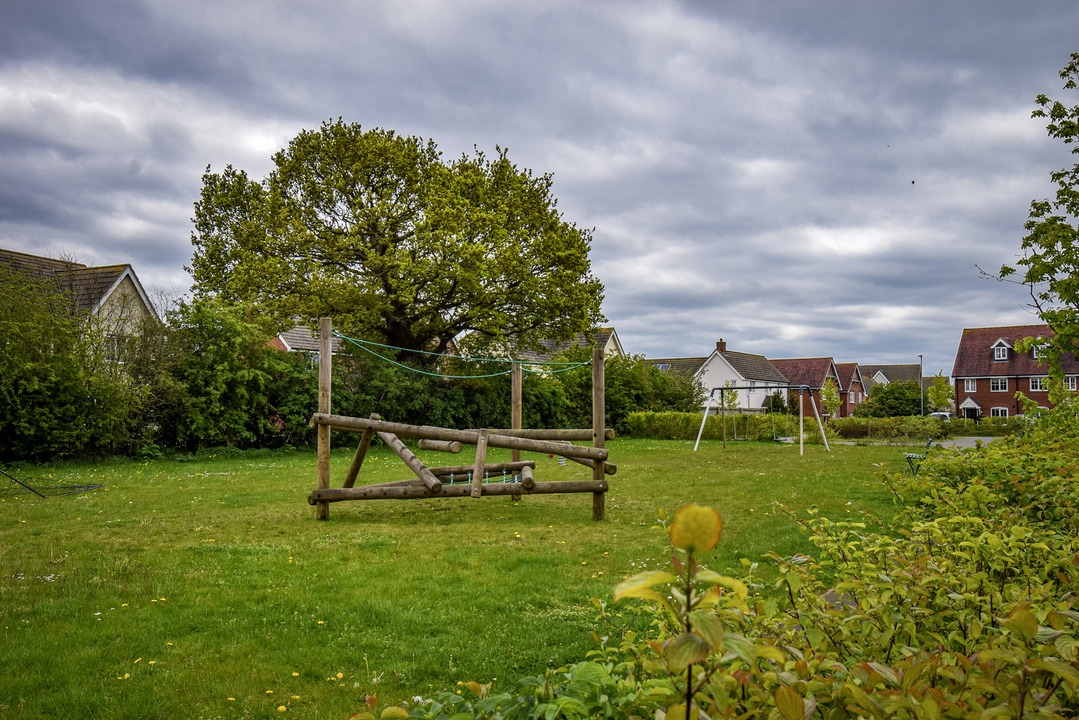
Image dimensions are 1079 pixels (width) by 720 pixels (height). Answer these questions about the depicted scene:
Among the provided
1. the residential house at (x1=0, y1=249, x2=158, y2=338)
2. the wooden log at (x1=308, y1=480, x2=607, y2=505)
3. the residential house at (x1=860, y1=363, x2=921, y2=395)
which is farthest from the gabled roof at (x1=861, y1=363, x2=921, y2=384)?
the wooden log at (x1=308, y1=480, x2=607, y2=505)

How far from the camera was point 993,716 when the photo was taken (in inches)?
42.0

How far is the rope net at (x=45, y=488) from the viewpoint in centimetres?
1109

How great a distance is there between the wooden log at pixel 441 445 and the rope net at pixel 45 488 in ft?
21.8

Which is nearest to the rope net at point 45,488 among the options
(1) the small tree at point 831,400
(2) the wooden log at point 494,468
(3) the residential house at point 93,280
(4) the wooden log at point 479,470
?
(2) the wooden log at point 494,468

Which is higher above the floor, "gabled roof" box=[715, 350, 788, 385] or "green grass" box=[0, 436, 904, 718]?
"gabled roof" box=[715, 350, 788, 385]

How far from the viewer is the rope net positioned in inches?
436

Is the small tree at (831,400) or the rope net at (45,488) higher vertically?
the small tree at (831,400)

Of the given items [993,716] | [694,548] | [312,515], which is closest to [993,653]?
[993,716]

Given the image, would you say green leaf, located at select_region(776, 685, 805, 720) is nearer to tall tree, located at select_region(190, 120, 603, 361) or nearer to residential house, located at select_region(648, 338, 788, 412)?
tall tree, located at select_region(190, 120, 603, 361)

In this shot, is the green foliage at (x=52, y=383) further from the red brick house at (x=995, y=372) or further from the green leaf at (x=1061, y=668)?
the red brick house at (x=995, y=372)

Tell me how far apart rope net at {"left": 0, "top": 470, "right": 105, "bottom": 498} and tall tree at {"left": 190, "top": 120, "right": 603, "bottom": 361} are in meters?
9.94

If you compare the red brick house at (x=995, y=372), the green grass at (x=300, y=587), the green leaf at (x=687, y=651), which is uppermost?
the red brick house at (x=995, y=372)

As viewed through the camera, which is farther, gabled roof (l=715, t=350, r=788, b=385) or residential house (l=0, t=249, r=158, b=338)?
gabled roof (l=715, t=350, r=788, b=385)

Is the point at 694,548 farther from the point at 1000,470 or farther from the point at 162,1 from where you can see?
the point at 162,1
